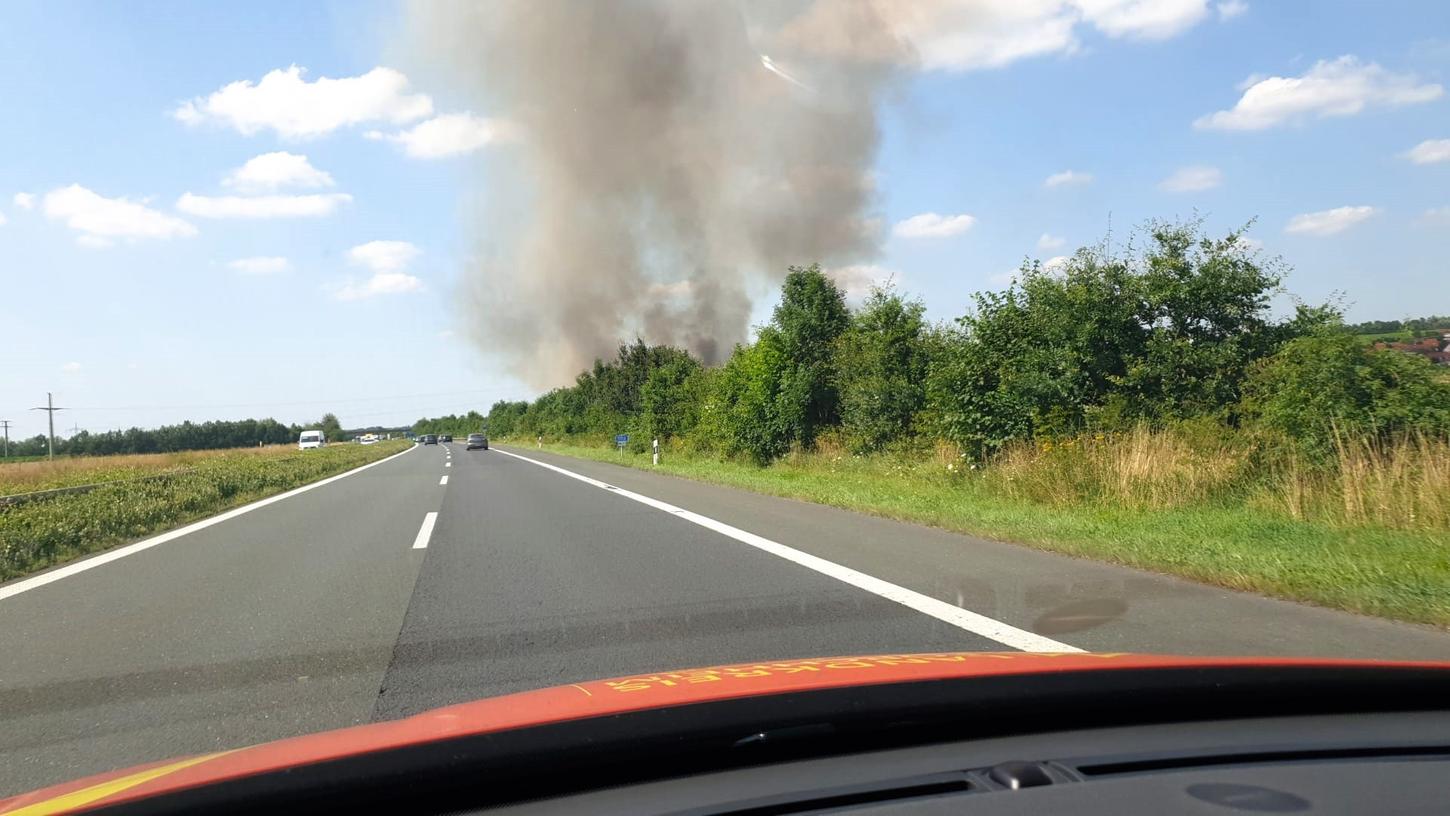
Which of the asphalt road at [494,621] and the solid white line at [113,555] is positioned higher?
the solid white line at [113,555]

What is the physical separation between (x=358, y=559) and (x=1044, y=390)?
10208 millimetres

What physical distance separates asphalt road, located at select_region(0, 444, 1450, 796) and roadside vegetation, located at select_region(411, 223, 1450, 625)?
1241mm

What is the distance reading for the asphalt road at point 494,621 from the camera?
4715 millimetres

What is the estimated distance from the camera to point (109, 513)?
14320mm

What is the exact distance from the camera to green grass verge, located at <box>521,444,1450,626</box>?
6438 millimetres

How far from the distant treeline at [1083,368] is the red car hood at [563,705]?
930cm

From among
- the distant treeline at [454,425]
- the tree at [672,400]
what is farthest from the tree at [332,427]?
the tree at [672,400]

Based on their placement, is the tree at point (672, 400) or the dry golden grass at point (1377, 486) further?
the tree at point (672, 400)

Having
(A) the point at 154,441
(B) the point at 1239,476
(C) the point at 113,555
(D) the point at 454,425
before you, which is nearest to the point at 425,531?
(C) the point at 113,555

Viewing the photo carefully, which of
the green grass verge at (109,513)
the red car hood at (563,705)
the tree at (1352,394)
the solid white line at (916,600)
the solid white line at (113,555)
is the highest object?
the tree at (1352,394)

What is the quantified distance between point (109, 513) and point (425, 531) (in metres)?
5.86

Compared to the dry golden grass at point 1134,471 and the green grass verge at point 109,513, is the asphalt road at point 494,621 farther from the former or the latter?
the dry golden grass at point 1134,471

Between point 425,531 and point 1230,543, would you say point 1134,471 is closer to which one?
point 1230,543

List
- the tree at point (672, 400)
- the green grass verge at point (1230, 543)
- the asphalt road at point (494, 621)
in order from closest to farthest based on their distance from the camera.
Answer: the asphalt road at point (494, 621), the green grass verge at point (1230, 543), the tree at point (672, 400)
